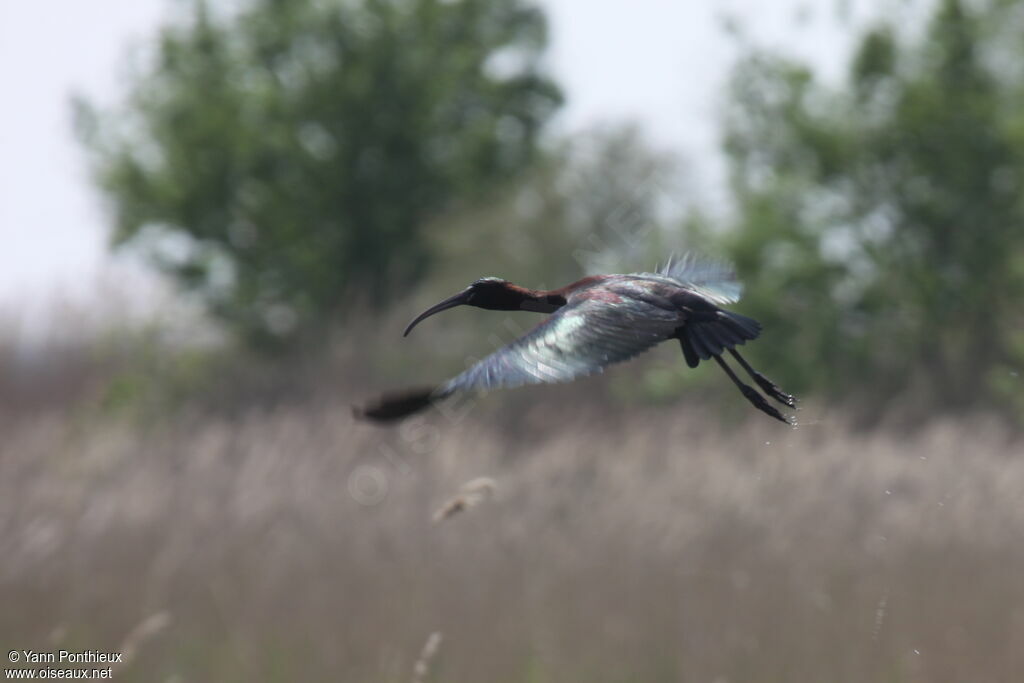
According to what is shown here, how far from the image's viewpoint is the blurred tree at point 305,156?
22984 mm

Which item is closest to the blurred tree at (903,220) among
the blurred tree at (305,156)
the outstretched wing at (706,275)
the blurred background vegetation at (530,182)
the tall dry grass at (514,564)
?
the blurred background vegetation at (530,182)

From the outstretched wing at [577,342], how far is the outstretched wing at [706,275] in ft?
1.02

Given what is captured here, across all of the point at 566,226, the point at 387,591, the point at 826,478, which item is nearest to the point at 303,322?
the point at 566,226

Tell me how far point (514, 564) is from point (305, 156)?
1817 centimetres

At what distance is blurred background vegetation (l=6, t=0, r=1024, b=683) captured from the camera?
515 centimetres

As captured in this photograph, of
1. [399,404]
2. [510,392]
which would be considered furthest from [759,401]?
[510,392]

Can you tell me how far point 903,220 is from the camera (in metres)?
18.8

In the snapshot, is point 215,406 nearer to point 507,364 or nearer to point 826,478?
point 826,478

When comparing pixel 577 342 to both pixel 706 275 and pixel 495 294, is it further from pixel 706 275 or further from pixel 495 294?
pixel 706 275

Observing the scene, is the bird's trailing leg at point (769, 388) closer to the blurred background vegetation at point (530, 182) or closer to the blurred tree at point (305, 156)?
the blurred background vegetation at point (530, 182)

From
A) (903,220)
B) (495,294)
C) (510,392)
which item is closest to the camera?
(495,294)

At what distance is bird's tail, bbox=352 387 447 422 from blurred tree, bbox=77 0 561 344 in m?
20.4

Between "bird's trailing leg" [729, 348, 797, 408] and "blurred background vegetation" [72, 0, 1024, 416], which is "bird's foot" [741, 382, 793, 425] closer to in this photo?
"bird's trailing leg" [729, 348, 797, 408]

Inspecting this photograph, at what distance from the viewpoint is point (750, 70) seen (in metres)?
20.0
